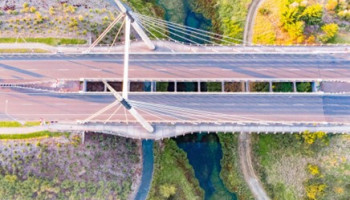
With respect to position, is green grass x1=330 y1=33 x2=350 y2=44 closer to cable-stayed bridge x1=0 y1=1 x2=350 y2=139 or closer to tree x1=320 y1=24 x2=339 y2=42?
tree x1=320 y1=24 x2=339 y2=42

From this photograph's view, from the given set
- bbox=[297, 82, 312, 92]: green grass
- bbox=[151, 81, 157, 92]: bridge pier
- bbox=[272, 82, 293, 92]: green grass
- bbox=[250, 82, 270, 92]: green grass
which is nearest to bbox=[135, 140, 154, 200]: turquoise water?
bbox=[151, 81, 157, 92]: bridge pier

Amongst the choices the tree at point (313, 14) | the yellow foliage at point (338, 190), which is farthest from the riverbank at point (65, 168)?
the tree at point (313, 14)

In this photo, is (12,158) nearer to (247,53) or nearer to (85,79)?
(85,79)

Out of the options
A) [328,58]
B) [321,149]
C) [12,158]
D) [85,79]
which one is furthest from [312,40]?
[12,158]

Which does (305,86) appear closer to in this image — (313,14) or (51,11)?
(313,14)

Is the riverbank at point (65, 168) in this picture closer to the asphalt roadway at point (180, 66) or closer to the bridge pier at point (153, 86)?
the bridge pier at point (153, 86)

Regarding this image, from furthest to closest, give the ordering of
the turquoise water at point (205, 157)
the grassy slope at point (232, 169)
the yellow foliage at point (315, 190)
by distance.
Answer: the turquoise water at point (205, 157) → the grassy slope at point (232, 169) → the yellow foliage at point (315, 190)

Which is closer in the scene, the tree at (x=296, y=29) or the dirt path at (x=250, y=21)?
the tree at (x=296, y=29)

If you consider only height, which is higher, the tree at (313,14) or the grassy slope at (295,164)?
the tree at (313,14)
